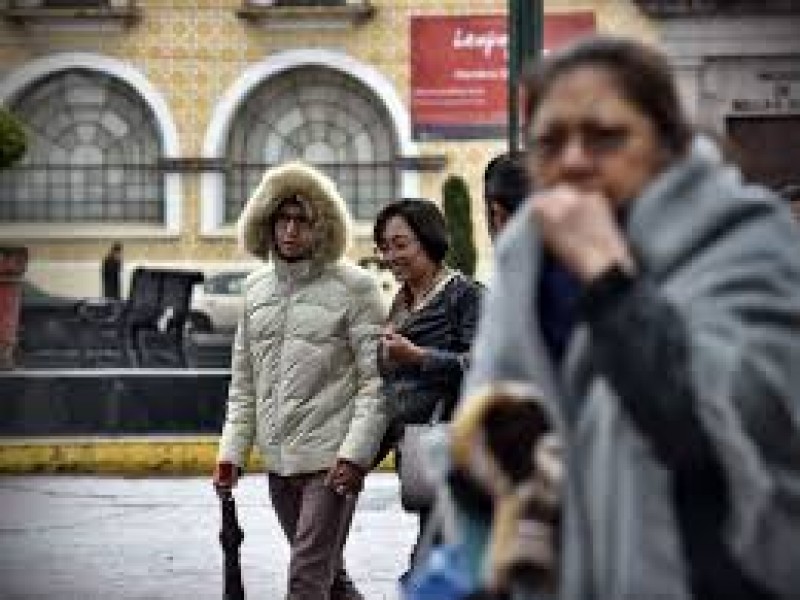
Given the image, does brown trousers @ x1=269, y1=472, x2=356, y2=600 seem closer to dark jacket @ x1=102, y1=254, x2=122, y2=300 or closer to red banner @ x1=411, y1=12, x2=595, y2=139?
dark jacket @ x1=102, y1=254, x2=122, y2=300

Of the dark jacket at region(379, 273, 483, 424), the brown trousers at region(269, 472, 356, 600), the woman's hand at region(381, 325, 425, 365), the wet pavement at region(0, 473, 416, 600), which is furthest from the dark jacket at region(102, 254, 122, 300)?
the woman's hand at region(381, 325, 425, 365)

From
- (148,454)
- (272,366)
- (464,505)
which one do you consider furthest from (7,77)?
(464,505)

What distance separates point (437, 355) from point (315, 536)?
2.84ft

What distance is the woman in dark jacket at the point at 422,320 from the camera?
6.57 m

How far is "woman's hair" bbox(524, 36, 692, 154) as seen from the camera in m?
2.72

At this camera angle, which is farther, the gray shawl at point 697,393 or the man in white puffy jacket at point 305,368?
the man in white puffy jacket at point 305,368

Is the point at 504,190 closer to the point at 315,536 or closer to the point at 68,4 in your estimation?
the point at 315,536

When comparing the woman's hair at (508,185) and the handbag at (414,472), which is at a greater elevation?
the woman's hair at (508,185)

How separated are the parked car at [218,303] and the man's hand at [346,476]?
85.3ft

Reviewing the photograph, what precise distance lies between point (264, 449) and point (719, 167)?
4.58 m

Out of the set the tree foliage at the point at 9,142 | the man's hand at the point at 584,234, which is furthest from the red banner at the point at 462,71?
the man's hand at the point at 584,234

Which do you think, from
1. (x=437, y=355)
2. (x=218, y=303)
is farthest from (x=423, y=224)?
(x=218, y=303)

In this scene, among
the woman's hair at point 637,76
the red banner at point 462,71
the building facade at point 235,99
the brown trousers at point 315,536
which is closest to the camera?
the woman's hair at point 637,76

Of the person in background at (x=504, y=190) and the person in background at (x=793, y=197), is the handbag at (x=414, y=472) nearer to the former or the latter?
the person in background at (x=504, y=190)
